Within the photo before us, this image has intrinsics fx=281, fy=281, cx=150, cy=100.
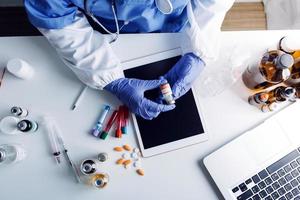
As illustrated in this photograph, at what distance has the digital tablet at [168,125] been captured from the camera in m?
0.78

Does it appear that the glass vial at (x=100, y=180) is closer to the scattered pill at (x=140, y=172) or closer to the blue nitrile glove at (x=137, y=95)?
the scattered pill at (x=140, y=172)

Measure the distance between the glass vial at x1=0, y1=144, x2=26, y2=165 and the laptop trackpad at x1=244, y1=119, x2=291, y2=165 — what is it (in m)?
0.62

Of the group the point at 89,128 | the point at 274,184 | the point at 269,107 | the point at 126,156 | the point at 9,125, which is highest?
the point at 9,125

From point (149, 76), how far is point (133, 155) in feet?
0.76

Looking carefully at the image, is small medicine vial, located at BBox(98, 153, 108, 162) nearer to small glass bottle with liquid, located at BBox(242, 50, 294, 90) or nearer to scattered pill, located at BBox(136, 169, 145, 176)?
scattered pill, located at BBox(136, 169, 145, 176)

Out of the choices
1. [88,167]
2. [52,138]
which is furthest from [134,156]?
[52,138]

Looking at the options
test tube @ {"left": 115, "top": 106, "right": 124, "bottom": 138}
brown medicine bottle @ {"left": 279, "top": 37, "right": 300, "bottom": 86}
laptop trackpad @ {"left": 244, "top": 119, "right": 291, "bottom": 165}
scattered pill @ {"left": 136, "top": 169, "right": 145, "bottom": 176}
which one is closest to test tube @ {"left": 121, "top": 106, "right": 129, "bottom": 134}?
test tube @ {"left": 115, "top": 106, "right": 124, "bottom": 138}

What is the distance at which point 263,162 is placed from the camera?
2.56 ft

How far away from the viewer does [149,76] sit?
823 mm

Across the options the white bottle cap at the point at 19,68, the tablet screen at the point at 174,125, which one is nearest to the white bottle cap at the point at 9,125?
the white bottle cap at the point at 19,68

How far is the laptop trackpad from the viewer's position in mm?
786

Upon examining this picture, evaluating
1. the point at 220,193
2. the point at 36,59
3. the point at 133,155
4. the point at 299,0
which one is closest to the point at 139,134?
the point at 133,155

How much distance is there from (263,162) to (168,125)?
0.28m

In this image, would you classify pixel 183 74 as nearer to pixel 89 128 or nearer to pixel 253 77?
pixel 253 77
